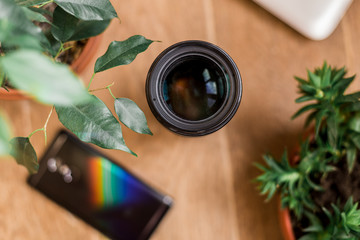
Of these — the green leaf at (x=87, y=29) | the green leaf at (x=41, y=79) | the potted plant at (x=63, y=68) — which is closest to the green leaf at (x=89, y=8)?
the potted plant at (x=63, y=68)

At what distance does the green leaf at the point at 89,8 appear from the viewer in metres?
0.38

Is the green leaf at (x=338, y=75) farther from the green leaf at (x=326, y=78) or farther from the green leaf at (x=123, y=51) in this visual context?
the green leaf at (x=123, y=51)

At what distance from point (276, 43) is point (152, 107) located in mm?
290

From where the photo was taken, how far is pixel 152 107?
434mm

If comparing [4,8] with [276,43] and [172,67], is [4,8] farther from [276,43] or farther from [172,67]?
[276,43]

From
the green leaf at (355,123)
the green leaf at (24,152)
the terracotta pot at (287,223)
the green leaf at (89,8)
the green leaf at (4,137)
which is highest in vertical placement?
the green leaf at (355,123)

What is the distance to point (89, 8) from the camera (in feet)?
1.25

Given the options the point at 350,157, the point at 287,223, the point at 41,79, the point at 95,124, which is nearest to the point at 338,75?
the point at 350,157

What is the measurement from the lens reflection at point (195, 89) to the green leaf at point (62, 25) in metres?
0.13

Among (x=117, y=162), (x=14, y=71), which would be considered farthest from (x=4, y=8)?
(x=117, y=162)

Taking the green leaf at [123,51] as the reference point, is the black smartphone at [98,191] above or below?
below

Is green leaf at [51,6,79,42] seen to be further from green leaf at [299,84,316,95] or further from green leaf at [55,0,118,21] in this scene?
green leaf at [299,84,316,95]

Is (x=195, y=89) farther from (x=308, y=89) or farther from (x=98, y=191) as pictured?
(x=98, y=191)

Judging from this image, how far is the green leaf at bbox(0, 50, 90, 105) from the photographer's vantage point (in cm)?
17
